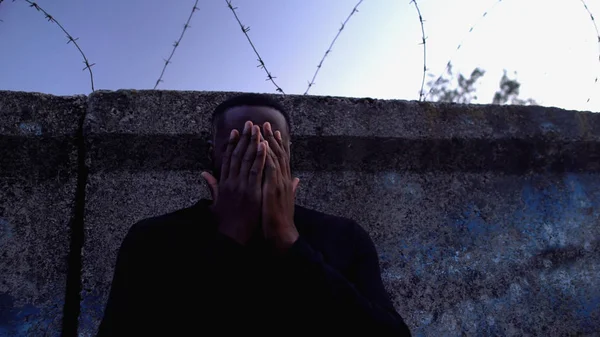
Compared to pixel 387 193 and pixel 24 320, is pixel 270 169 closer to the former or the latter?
pixel 387 193

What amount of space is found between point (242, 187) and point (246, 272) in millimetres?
276

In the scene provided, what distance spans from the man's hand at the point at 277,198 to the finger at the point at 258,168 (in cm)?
2

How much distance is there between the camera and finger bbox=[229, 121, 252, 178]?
5.15ft

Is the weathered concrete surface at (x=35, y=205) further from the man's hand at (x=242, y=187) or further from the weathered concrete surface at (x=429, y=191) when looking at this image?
the man's hand at (x=242, y=187)

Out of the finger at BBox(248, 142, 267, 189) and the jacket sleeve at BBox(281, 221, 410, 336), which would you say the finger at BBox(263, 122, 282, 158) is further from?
the jacket sleeve at BBox(281, 221, 410, 336)

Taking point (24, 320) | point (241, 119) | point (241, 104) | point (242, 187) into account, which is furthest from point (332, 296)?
point (24, 320)

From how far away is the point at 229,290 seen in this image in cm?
145

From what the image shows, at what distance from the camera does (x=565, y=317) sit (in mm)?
2279

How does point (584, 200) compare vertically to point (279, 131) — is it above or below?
below

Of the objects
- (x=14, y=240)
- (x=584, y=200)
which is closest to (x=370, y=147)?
(x=584, y=200)

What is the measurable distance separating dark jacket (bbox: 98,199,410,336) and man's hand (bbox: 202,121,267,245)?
7 cm

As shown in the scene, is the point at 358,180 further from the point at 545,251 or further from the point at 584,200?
the point at 584,200

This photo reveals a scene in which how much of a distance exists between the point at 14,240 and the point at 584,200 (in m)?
2.78

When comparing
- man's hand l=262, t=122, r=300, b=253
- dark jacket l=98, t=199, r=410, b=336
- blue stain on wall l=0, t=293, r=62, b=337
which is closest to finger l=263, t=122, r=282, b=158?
man's hand l=262, t=122, r=300, b=253
